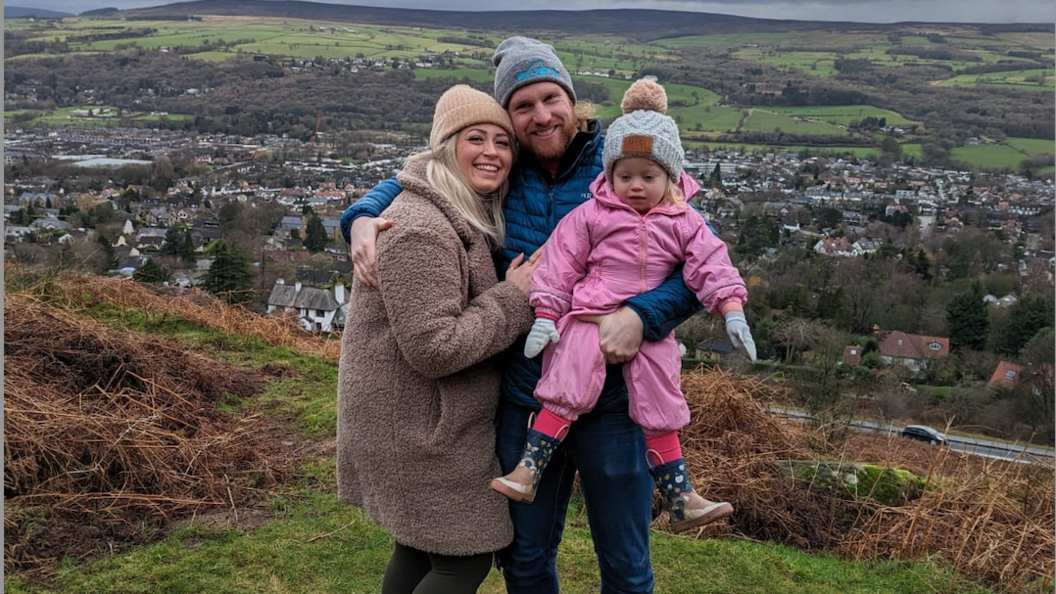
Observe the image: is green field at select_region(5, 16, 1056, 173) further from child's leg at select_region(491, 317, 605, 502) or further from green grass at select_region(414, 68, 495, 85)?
child's leg at select_region(491, 317, 605, 502)

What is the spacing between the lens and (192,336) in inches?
262

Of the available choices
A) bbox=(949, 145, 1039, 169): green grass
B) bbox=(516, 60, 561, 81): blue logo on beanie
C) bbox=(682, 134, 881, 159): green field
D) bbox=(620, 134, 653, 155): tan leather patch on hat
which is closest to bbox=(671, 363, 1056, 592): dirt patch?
bbox=(620, 134, 653, 155): tan leather patch on hat

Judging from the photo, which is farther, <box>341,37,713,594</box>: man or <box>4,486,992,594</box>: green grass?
<box>4,486,992,594</box>: green grass

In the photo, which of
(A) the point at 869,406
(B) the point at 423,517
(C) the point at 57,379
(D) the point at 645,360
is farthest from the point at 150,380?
(A) the point at 869,406

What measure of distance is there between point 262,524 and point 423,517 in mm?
2082

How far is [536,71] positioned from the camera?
6.84ft

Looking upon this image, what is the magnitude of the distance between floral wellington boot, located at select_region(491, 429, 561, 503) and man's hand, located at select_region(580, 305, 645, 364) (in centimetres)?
26

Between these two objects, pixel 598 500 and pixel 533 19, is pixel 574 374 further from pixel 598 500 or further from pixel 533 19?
pixel 533 19

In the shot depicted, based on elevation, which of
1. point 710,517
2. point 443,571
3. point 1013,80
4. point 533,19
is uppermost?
point 533,19

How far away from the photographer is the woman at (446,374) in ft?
6.39

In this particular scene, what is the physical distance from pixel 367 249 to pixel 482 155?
1.24 ft

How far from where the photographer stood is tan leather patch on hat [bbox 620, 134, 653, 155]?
198 cm

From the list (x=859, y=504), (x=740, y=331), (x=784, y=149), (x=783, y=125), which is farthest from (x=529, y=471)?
(x=783, y=125)

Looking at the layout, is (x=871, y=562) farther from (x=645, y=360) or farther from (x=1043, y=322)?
(x=1043, y=322)
